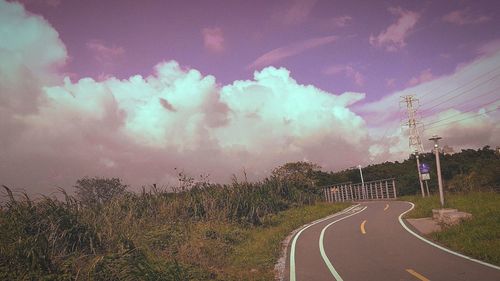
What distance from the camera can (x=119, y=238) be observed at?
33.8 feet

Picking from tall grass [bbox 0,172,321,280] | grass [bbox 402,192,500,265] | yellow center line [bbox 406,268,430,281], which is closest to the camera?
tall grass [bbox 0,172,321,280]

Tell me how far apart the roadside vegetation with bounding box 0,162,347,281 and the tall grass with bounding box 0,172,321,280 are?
0.8 inches

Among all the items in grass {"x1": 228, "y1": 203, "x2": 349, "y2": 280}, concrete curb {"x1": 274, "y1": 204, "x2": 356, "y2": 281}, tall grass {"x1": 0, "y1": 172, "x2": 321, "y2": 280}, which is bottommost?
concrete curb {"x1": 274, "y1": 204, "x2": 356, "y2": 281}

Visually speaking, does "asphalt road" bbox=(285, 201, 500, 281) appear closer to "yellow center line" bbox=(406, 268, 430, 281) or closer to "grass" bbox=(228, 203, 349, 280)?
"yellow center line" bbox=(406, 268, 430, 281)

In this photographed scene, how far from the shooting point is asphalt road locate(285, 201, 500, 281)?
10156 millimetres

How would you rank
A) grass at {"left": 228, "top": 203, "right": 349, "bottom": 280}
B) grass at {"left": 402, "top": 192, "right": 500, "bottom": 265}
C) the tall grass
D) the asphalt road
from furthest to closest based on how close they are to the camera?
grass at {"left": 228, "top": 203, "right": 349, "bottom": 280}
grass at {"left": 402, "top": 192, "right": 500, "bottom": 265}
the asphalt road
the tall grass

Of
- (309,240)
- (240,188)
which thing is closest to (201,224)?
(309,240)

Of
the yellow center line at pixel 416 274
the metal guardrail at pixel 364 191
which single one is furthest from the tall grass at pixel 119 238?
the metal guardrail at pixel 364 191

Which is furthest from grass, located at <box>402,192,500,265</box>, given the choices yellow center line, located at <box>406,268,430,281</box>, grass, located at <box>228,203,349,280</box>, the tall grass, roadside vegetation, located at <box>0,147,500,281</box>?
the tall grass

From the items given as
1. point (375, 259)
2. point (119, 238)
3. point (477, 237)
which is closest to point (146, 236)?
point (119, 238)

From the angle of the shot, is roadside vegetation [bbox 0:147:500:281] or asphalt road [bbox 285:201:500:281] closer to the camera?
roadside vegetation [bbox 0:147:500:281]

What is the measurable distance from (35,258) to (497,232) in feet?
46.7

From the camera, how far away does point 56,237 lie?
390 inches

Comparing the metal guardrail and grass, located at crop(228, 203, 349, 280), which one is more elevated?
the metal guardrail
